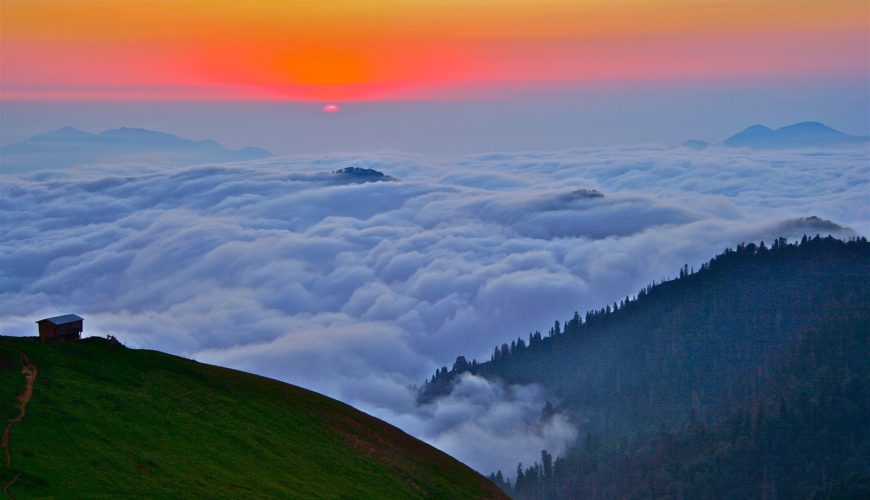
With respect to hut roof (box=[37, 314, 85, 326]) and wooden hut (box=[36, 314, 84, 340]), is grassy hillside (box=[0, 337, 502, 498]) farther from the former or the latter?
hut roof (box=[37, 314, 85, 326])

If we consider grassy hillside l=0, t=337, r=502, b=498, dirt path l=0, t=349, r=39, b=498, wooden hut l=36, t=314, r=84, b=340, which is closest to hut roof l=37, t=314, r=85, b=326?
wooden hut l=36, t=314, r=84, b=340

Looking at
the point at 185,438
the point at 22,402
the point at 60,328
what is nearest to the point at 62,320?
the point at 60,328

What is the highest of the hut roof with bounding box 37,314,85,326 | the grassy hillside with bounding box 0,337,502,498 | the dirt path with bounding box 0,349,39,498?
the hut roof with bounding box 37,314,85,326

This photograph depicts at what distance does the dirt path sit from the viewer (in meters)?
54.6

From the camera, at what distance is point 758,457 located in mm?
190000

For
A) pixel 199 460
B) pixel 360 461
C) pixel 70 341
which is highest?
pixel 70 341

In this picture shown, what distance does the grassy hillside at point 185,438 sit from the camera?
190ft

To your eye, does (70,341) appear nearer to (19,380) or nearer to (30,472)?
(19,380)

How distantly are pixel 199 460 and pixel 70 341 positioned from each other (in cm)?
2215

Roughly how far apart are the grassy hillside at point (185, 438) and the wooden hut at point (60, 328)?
91.7 inches

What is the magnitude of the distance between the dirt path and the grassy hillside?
0.83ft

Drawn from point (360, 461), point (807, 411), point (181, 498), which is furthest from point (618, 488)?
point (181, 498)

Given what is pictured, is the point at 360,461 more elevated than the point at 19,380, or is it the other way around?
the point at 19,380

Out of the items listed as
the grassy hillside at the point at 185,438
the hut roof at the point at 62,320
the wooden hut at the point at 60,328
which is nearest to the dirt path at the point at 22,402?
the grassy hillside at the point at 185,438
